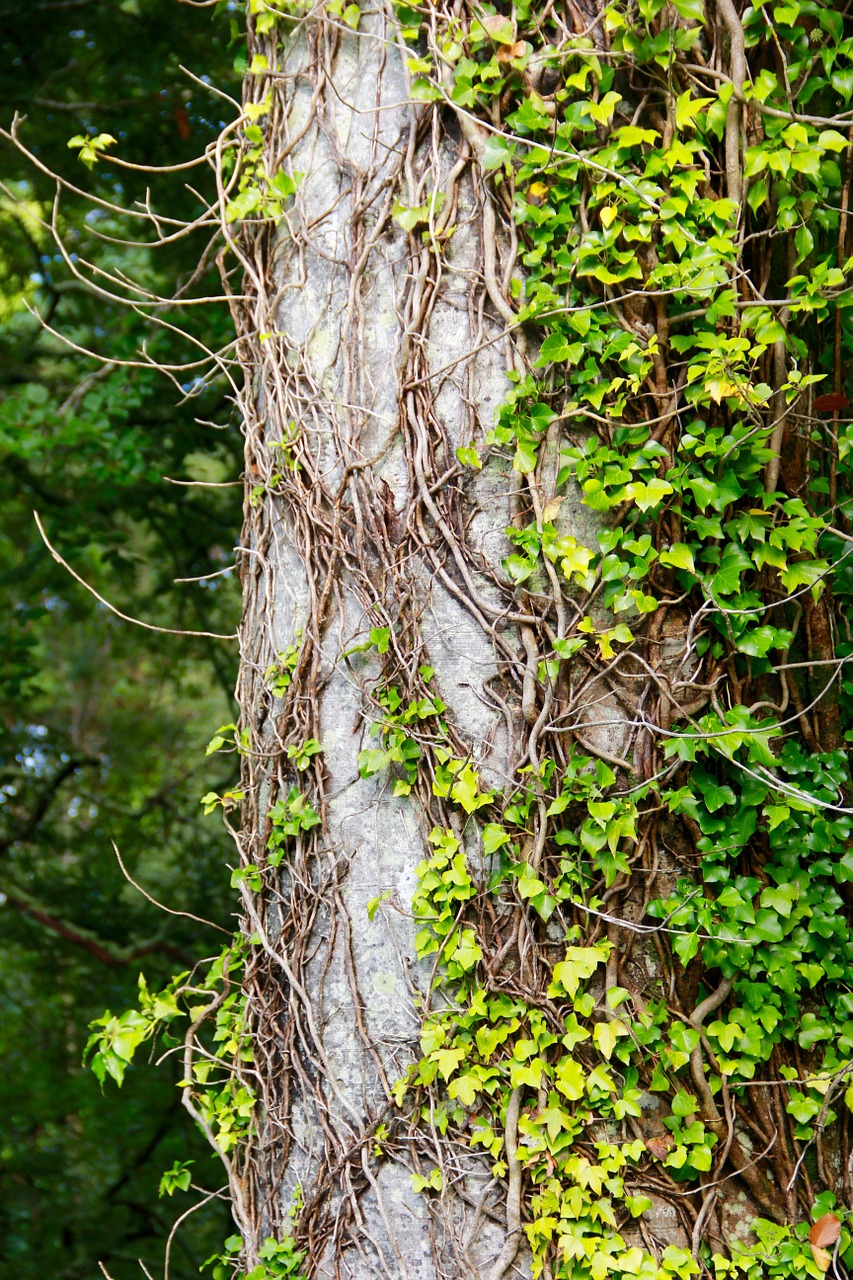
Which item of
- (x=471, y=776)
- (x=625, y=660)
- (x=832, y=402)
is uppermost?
(x=832, y=402)

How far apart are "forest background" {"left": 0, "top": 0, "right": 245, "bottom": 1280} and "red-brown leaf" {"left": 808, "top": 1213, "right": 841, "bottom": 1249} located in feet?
12.2

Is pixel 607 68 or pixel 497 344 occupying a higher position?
pixel 607 68

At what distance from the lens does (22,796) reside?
5.38m

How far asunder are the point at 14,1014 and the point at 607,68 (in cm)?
637

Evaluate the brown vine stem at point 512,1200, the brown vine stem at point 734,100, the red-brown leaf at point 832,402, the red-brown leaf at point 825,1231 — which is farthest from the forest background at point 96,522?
the red-brown leaf at point 825,1231

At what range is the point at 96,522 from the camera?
5066 mm

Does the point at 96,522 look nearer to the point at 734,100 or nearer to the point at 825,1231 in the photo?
the point at 734,100

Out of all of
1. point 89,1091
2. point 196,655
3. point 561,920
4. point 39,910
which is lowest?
point 89,1091

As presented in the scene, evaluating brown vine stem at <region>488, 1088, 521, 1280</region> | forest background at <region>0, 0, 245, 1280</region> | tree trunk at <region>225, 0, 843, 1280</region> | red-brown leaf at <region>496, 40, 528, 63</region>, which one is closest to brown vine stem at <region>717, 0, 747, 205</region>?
tree trunk at <region>225, 0, 843, 1280</region>

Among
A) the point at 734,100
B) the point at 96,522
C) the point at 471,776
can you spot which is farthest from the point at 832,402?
the point at 96,522

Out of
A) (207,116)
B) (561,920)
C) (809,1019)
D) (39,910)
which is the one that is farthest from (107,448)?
(809,1019)

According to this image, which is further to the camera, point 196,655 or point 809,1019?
point 196,655

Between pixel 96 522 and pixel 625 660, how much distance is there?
3.84 m

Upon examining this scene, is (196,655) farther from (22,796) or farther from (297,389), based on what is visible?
(297,389)
